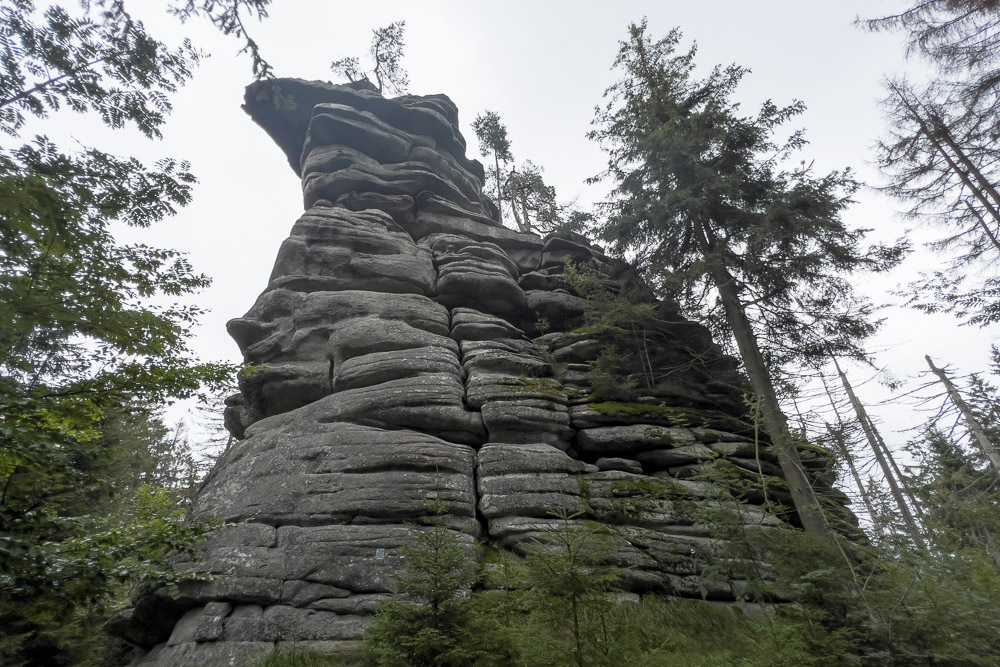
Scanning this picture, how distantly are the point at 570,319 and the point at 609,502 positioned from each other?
845cm

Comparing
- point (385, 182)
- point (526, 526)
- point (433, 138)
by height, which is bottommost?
point (526, 526)

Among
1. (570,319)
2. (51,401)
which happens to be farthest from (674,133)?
(51,401)

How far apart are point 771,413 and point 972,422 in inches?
150

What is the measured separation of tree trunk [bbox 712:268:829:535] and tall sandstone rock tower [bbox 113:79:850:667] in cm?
57

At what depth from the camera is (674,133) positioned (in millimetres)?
13367

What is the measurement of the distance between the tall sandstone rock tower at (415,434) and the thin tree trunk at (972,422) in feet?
9.68

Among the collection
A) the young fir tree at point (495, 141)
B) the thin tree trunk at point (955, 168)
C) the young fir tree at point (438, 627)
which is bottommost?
the young fir tree at point (438, 627)

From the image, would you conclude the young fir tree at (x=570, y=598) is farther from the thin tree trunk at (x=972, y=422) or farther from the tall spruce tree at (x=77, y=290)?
the thin tree trunk at (x=972, y=422)

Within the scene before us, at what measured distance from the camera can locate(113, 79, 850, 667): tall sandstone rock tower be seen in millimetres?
7898

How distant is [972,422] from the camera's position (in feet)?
31.1

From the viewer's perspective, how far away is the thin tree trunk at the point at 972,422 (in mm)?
9223

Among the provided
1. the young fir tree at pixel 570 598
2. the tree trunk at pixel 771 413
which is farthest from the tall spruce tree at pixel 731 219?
the young fir tree at pixel 570 598

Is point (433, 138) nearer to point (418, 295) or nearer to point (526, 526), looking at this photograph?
point (418, 295)

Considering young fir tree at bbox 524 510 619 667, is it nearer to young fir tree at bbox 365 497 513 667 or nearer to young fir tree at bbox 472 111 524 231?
young fir tree at bbox 365 497 513 667
